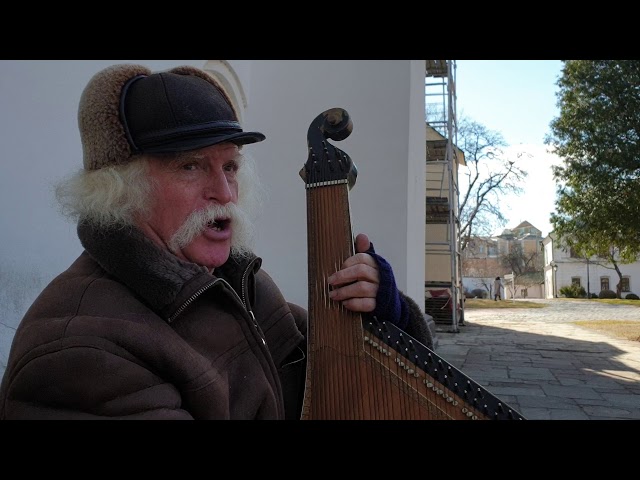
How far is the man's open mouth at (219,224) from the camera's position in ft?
4.57

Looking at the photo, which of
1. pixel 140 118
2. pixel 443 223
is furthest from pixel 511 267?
pixel 140 118

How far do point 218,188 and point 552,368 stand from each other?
296 inches

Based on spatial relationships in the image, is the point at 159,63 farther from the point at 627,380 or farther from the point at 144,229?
the point at 627,380

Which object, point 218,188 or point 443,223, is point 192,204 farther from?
point 443,223

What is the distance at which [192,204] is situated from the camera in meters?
1.34

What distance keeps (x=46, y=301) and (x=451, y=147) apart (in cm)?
1286

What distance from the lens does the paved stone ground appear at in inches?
211

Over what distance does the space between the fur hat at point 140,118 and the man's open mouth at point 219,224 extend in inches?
8.4

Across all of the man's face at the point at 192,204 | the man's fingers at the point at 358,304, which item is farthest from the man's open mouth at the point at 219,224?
the man's fingers at the point at 358,304

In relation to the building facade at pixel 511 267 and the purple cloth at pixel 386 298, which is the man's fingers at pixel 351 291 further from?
the building facade at pixel 511 267

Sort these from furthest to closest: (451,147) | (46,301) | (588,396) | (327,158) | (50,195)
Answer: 1. (451,147)
2. (588,396)
3. (50,195)
4. (327,158)
5. (46,301)

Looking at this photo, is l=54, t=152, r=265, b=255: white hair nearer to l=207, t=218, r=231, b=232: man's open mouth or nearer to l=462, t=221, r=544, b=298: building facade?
l=207, t=218, r=231, b=232: man's open mouth

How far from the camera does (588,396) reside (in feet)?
19.1
